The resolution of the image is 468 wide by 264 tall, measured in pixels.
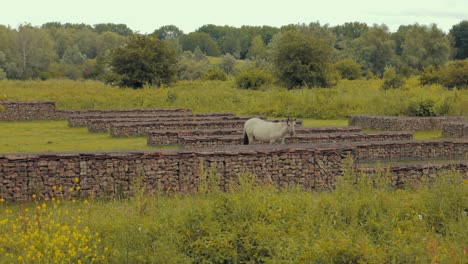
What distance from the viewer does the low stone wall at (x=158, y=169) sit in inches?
589

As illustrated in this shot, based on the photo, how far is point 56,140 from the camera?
27.0 meters

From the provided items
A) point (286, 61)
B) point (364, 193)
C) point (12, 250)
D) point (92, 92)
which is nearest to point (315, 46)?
point (286, 61)

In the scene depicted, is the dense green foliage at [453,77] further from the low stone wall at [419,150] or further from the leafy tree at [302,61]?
the low stone wall at [419,150]

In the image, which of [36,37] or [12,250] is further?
[36,37]

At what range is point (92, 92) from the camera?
147 feet

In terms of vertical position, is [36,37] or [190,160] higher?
[36,37]

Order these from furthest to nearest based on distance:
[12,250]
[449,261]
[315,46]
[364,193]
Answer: [315,46] → [364,193] → [12,250] → [449,261]

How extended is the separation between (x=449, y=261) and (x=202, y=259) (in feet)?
11.4

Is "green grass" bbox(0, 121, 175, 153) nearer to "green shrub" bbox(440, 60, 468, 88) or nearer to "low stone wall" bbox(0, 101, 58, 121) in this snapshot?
"low stone wall" bbox(0, 101, 58, 121)

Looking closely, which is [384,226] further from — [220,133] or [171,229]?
[220,133]

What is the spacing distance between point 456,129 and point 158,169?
16098 millimetres

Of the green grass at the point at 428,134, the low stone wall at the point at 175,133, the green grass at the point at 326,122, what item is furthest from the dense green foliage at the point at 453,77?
the low stone wall at the point at 175,133

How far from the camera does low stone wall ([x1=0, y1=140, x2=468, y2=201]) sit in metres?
15.0

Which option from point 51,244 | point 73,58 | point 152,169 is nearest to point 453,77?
point 152,169
